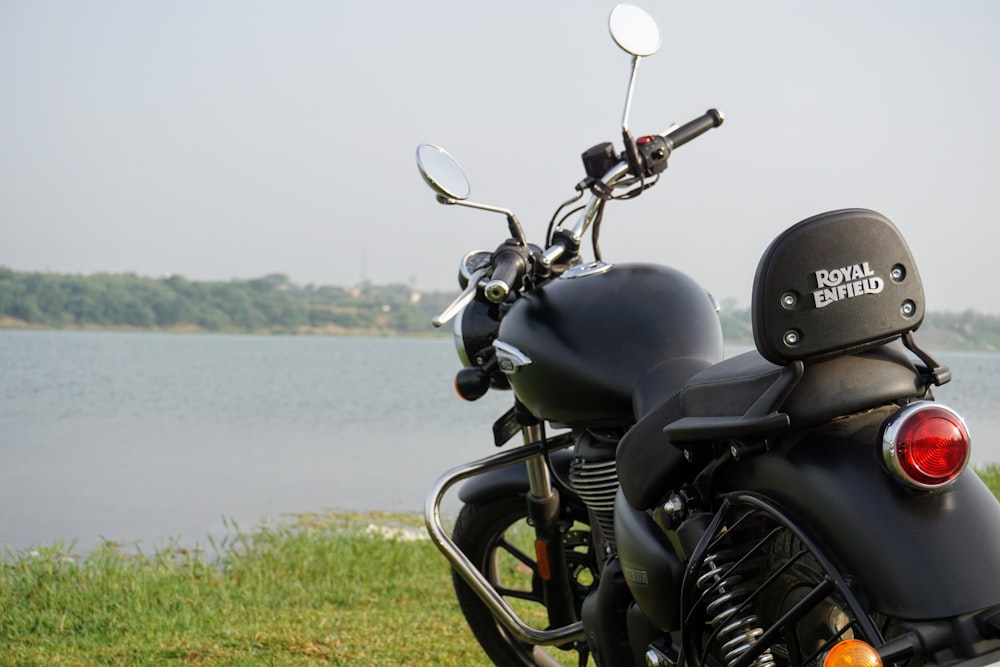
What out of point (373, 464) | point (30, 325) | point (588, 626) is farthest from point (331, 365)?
point (588, 626)

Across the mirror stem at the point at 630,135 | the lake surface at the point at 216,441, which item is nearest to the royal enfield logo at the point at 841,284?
the mirror stem at the point at 630,135

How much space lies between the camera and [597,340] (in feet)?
7.71

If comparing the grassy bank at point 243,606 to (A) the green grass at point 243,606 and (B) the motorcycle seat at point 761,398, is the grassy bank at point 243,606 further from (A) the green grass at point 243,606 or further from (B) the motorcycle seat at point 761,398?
(B) the motorcycle seat at point 761,398

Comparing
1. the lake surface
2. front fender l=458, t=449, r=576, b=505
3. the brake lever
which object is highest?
the brake lever

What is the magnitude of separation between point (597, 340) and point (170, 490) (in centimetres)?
726

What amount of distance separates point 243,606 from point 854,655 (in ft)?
10.6

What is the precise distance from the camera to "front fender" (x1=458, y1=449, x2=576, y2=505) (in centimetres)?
281

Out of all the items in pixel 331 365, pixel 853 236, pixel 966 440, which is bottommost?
pixel 331 365

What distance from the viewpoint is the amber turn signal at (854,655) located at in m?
1.36

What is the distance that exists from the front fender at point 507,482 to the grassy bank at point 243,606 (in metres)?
0.72

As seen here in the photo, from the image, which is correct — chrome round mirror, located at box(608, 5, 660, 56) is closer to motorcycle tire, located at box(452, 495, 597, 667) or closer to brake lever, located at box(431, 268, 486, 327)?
brake lever, located at box(431, 268, 486, 327)

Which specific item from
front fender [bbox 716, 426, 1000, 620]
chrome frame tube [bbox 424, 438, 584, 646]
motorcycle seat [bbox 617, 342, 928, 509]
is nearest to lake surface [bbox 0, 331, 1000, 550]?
chrome frame tube [bbox 424, 438, 584, 646]

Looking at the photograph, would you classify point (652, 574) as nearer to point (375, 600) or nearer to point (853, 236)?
point (853, 236)

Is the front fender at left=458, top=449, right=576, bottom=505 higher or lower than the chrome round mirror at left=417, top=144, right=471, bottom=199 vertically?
lower
